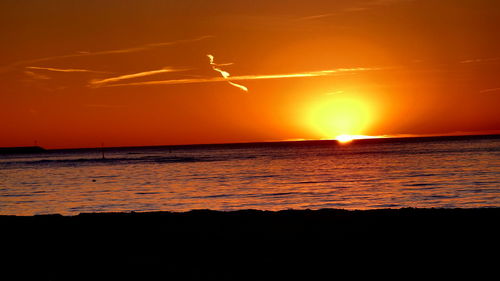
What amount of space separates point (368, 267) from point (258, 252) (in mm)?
2694

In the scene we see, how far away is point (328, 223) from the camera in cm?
1681

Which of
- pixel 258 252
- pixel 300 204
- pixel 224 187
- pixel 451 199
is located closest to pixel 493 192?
pixel 451 199

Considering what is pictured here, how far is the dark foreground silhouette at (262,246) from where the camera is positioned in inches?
444

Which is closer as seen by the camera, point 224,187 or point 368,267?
point 368,267

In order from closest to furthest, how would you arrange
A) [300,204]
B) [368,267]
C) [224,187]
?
[368,267] < [300,204] < [224,187]

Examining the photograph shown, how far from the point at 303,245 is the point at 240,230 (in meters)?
2.77

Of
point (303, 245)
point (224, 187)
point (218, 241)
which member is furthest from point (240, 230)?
point (224, 187)

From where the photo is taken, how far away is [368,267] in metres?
11.3

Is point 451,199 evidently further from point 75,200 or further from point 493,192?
point 75,200

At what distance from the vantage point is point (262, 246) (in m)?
13.7

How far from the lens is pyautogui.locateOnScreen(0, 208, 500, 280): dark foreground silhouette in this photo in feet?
37.0

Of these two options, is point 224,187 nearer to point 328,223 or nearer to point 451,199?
point 451,199

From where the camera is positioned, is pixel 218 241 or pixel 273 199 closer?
pixel 218 241

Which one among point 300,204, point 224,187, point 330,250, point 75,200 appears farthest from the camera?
point 224,187
